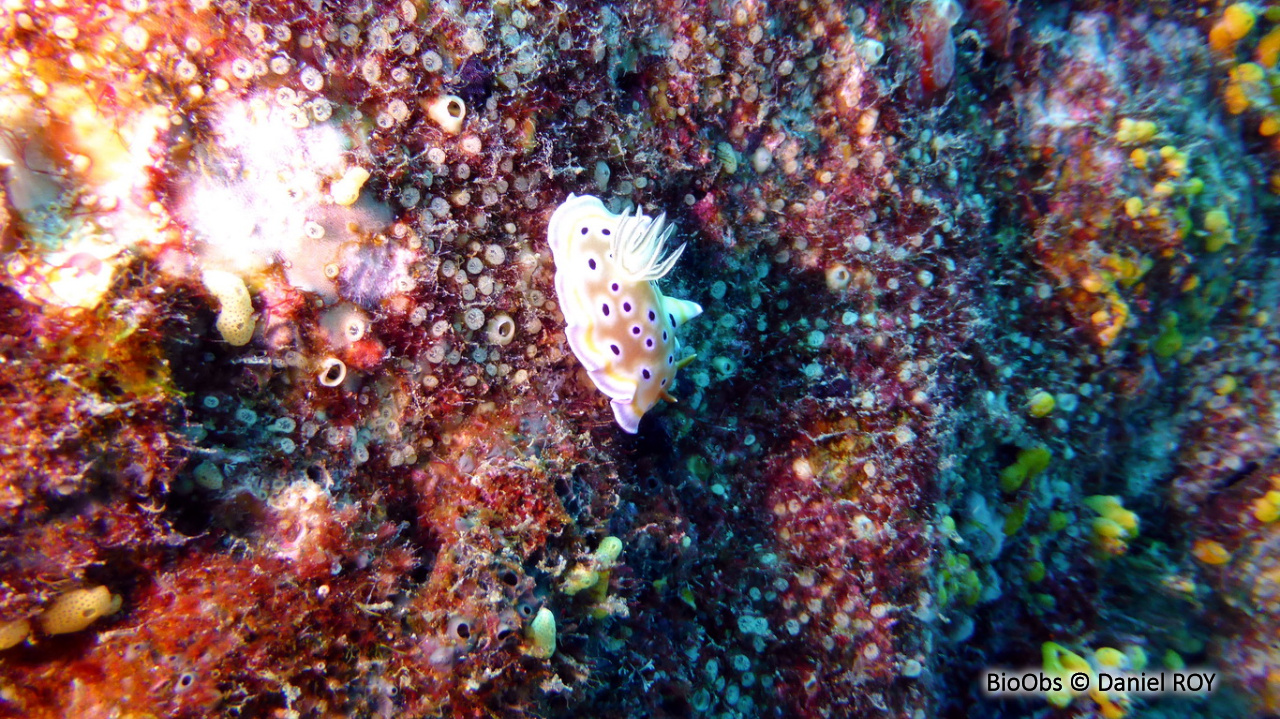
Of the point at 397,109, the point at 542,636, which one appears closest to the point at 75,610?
the point at 542,636

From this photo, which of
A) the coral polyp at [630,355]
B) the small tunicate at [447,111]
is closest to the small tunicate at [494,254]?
the coral polyp at [630,355]

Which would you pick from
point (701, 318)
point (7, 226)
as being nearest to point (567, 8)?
point (701, 318)

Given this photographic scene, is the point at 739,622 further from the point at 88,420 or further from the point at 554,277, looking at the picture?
the point at 88,420

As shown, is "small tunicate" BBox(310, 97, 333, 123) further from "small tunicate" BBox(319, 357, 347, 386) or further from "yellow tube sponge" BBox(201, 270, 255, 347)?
"small tunicate" BBox(319, 357, 347, 386)

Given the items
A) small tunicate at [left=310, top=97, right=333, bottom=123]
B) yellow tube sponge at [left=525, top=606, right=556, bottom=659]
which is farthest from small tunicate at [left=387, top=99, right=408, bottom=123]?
yellow tube sponge at [left=525, top=606, right=556, bottom=659]

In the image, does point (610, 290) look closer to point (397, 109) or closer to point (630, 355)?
point (630, 355)

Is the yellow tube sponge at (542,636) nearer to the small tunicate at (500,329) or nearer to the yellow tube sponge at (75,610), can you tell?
the small tunicate at (500,329)
